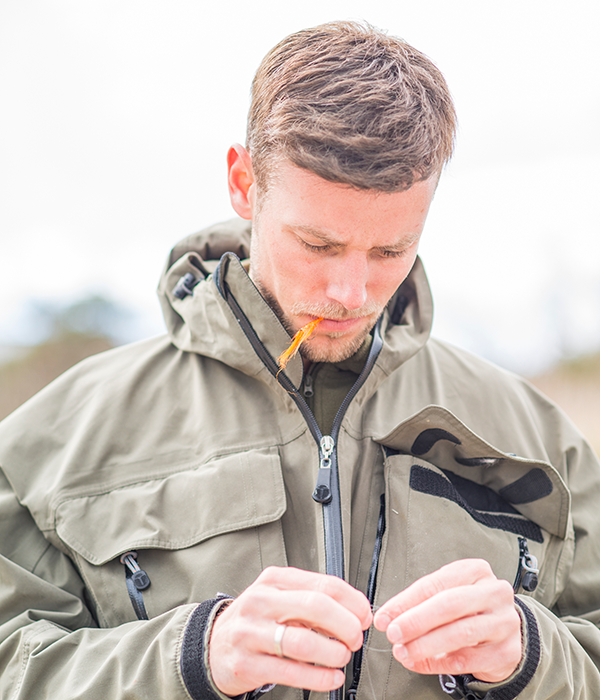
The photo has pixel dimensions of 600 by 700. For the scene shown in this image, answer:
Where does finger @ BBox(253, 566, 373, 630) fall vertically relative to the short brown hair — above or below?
below

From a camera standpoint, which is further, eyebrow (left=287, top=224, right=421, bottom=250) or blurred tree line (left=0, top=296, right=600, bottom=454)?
blurred tree line (left=0, top=296, right=600, bottom=454)

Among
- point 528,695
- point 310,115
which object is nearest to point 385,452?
point 528,695

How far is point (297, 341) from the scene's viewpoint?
2230 mm

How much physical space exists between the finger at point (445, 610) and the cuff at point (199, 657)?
48cm

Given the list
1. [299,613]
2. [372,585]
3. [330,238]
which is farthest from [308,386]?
[299,613]

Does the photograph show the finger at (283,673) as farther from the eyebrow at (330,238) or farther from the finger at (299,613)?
the eyebrow at (330,238)

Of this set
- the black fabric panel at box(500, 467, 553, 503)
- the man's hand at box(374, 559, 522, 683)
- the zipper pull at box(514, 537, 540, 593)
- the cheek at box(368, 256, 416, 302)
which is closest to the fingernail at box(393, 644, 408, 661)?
the man's hand at box(374, 559, 522, 683)

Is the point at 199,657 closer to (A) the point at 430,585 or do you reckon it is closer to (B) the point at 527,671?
(A) the point at 430,585

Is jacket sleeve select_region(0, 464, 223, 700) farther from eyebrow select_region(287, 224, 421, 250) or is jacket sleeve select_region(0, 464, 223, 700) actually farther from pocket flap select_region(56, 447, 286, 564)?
eyebrow select_region(287, 224, 421, 250)

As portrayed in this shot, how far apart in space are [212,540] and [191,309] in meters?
0.92

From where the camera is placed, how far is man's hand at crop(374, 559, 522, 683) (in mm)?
1625

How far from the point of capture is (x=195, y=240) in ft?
9.09

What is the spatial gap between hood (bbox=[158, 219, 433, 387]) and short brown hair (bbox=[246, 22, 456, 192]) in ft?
1.40

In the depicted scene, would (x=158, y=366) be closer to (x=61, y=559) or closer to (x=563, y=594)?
(x=61, y=559)
